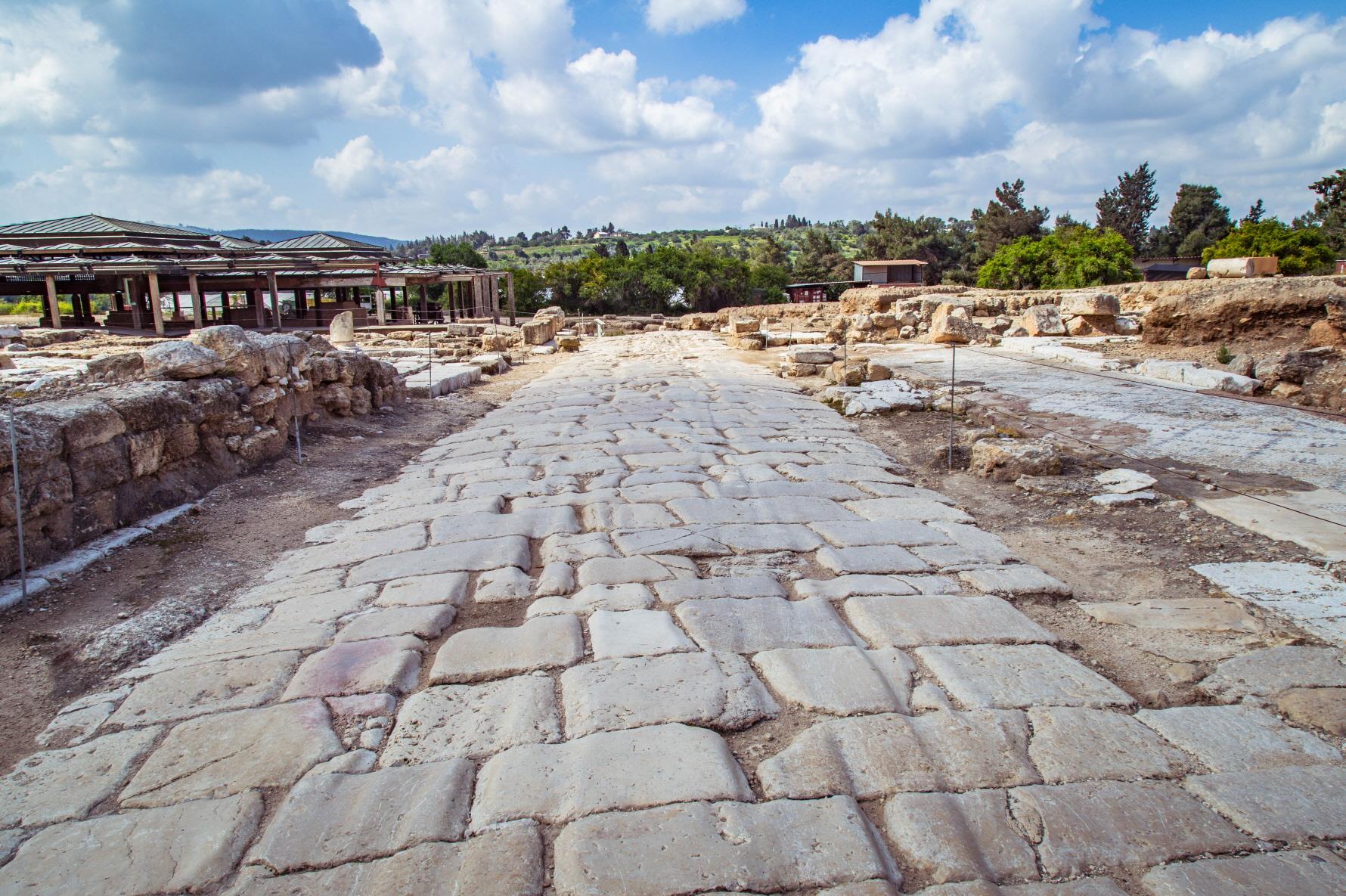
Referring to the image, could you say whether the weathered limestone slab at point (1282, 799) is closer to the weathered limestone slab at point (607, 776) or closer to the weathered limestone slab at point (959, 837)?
the weathered limestone slab at point (959, 837)

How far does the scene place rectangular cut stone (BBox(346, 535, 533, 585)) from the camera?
401 cm

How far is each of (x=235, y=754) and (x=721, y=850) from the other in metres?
1.58

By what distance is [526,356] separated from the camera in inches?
660

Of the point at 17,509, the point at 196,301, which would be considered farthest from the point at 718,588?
the point at 196,301

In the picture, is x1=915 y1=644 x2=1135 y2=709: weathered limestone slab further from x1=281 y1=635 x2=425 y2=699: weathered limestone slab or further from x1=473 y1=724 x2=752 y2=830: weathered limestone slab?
x1=281 y1=635 x2=425 y2=699: weathered limestone slab

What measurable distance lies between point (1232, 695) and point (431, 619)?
3048 millimetres

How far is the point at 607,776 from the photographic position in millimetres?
2289

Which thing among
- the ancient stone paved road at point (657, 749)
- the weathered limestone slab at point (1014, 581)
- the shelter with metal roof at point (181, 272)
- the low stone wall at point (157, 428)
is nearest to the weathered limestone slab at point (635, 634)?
the ancient stone paved road at point (657, 749)

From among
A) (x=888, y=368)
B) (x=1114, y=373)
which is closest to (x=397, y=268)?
(x=888, y=368)

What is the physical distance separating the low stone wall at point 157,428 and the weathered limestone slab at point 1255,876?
15.7ft

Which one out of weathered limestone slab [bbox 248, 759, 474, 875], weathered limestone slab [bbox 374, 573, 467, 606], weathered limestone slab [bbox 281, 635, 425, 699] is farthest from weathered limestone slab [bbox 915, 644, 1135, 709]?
weathered limestone slab [bbox 374, 573, 467, 606]

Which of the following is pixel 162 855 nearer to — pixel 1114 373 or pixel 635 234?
pixel 1114 373

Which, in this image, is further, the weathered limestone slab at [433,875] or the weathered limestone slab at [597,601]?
the weathered limestone slab at [597,601]

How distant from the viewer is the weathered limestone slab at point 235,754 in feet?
7.63
